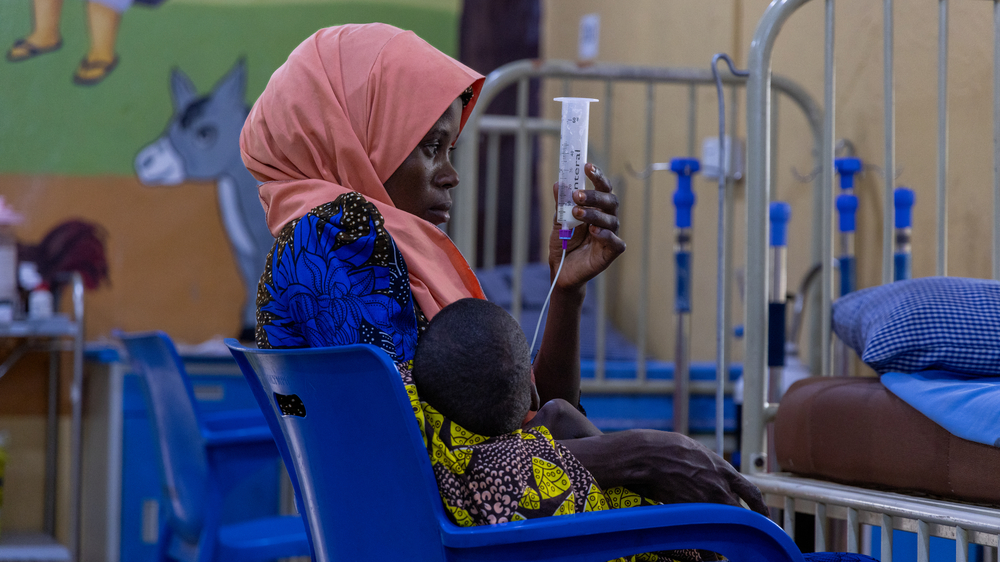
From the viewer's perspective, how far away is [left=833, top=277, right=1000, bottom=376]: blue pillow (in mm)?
1285

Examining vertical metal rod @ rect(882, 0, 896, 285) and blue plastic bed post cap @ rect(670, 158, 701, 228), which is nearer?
vertical metal rod @ rect(882, 0, 896, 285)

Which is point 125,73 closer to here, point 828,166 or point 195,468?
point 195,468

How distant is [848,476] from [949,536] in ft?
0.65

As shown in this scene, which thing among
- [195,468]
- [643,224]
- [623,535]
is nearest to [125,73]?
[643,224]

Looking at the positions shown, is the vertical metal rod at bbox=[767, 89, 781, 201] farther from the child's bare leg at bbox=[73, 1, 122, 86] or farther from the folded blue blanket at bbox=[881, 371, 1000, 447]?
the child's bare leg at bbox=[73, 1, 122, 86]

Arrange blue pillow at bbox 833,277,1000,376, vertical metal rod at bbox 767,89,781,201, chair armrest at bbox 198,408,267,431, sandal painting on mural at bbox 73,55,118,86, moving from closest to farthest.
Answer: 1. blue pillow at bbox 833,277,1000,376
2. chair armrest at bbox 198,408,267,431
3. vertical metal rod at bbox 767,89,781,201
4. sandal painting on mural at bbox 73,55,118,86

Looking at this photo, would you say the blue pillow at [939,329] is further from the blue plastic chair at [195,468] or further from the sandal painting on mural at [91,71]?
the sandal painting on mural at [91,71]

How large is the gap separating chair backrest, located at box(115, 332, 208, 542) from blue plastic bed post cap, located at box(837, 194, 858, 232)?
5.14 feet

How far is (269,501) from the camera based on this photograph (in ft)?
A: 10.4

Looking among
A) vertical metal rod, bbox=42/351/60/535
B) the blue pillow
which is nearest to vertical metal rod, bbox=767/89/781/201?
the blue pillow

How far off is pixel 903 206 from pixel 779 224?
0.89 ft

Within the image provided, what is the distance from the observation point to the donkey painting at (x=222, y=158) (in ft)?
12.3

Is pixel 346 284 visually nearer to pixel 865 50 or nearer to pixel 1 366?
pixel 865 50

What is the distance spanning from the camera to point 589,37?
4195 millimetres
